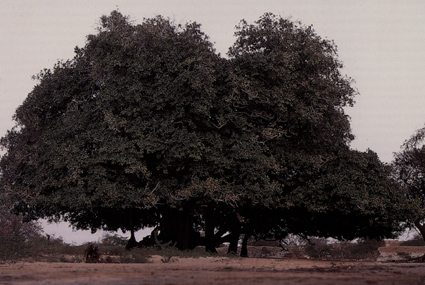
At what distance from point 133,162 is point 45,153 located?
14.7 feet

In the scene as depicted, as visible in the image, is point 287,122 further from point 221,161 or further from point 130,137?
point 130,137

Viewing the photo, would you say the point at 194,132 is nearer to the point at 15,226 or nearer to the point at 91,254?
the point at 91,254

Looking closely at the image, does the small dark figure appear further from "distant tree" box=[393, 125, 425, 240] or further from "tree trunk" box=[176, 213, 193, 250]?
"distant tree" box=[393, 125, 425, 240]

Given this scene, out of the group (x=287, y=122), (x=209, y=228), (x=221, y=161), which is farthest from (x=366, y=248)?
(x=221, y=161)

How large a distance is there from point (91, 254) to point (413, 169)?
1812 cm

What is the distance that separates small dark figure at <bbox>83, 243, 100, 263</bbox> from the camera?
50.9 feet

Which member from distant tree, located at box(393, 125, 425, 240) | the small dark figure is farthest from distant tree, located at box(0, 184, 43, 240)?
distant tree, located at box(393, 125, 425, 240)

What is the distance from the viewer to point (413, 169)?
25531 mm

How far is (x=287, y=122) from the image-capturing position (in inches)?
827

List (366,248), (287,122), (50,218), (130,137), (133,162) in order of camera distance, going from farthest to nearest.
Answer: (366,248)
(50,218)
(287,122)
(130,137)
(133,162)

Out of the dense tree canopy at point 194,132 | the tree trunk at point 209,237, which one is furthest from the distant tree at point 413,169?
the tree trunk at point 209,237

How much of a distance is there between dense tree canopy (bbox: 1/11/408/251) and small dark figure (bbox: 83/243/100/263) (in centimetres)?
302

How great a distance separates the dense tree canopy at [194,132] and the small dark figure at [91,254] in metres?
3.02

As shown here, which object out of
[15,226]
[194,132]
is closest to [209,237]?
[194,132]
